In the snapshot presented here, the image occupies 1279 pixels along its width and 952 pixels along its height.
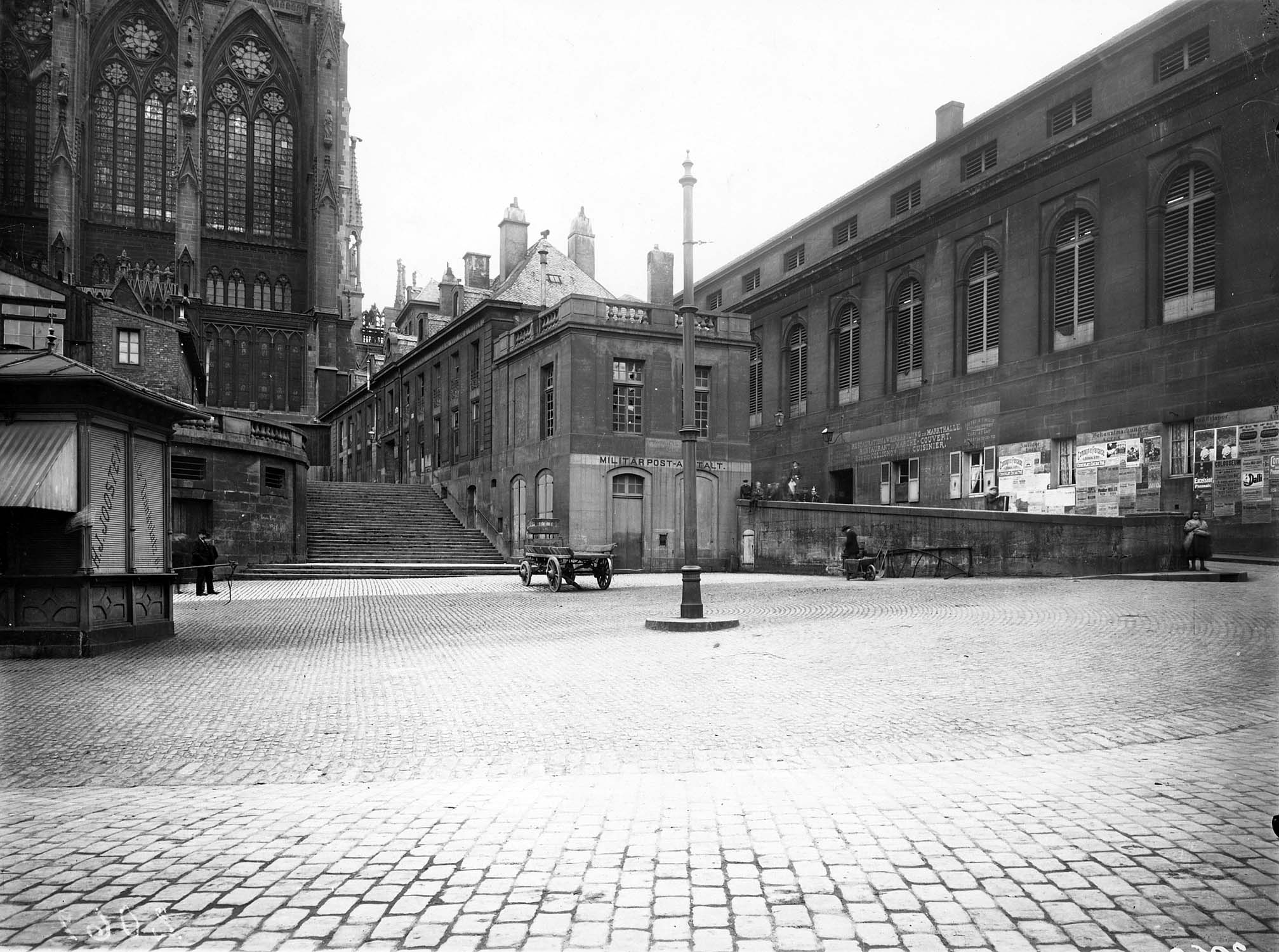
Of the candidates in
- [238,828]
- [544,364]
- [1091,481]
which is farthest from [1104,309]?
[238,828]

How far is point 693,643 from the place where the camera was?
1232 centimetres

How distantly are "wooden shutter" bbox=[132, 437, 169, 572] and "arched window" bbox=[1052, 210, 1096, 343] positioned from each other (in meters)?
28.2

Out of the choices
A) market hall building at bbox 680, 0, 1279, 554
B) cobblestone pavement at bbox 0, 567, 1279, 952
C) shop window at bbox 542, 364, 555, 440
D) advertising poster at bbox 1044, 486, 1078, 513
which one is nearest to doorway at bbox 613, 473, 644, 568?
shop window at bbox 542, 364, 555, 440

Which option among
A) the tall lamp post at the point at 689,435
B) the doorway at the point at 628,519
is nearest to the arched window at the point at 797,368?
the doorway at the point at 628,519

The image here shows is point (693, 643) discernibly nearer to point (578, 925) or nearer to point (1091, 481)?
point (578, 925)

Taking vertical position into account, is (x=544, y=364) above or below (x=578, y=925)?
above

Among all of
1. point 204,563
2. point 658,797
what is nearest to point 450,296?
point 204,563

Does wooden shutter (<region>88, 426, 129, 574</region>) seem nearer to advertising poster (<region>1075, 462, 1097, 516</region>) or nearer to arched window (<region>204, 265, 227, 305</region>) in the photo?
advertising poster (<region>1075, 462, 1097, 516</region>)

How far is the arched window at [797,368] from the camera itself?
47688 mm

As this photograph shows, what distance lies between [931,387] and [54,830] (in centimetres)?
3702

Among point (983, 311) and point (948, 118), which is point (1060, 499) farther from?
point (948, 118)

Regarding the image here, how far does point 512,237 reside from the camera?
5247 centimetres

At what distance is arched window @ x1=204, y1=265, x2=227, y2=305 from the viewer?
65562mm

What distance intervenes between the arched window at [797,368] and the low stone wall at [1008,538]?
16860mm
